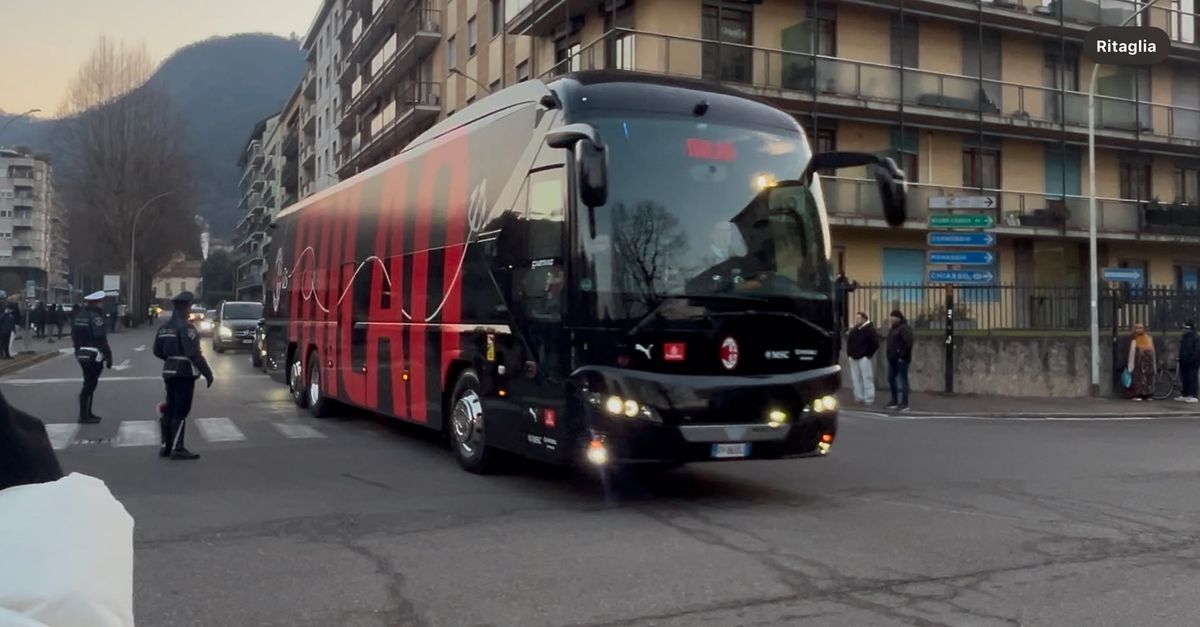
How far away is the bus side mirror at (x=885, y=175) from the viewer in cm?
878

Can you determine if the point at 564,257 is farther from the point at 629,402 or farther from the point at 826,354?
the point at 826,354

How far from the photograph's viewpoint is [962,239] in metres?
19.7

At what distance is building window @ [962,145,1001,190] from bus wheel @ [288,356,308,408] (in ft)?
71.6

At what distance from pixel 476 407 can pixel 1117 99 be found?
2991cm

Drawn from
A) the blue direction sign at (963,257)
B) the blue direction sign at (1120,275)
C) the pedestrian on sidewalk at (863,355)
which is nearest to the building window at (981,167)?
the blue direction sign at (1120,275)

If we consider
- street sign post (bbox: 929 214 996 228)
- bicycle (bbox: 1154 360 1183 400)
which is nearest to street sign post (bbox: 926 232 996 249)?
street sign post (bbox: 929 214 996 228)

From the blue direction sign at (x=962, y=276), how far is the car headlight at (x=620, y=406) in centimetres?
1339

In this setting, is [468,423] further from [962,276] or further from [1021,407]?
[962,276]

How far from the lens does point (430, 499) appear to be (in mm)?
8664

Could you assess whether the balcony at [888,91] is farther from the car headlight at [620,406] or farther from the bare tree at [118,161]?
the bare tree at [118,161]

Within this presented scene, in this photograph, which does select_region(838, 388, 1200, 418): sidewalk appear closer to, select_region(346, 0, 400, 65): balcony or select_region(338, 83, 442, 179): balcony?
select_region(338, 83, 442, 179): balcony

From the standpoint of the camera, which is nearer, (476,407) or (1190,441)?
(476,407)

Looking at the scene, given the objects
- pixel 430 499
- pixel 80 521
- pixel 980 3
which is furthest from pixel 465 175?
pixel 980 3

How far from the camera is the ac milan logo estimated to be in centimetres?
807
